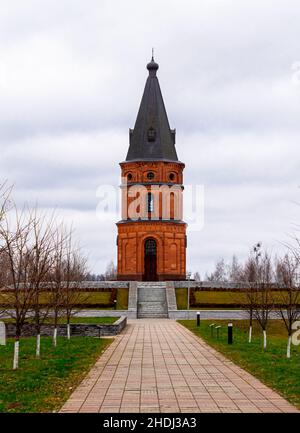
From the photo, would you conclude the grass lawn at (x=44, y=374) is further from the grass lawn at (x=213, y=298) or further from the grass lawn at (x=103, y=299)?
the grass lawn at (x=213, y=298)

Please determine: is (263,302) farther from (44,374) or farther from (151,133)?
(151,133)

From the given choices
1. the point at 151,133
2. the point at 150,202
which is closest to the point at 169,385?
the point at 150,202

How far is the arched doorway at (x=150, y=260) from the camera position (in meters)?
53.7

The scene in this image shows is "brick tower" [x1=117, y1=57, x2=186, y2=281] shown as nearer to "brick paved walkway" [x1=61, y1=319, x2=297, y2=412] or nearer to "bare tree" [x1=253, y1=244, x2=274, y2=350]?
"bare tree" [x1=253, y1=244, x2=274, y2=350]

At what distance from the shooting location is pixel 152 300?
150ft

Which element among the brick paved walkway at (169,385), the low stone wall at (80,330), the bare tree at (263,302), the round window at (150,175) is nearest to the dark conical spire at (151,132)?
the round window at (150,175)

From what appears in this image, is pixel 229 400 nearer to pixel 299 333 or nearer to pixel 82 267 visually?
pixel 299 333

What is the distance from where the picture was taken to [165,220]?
5338 cm

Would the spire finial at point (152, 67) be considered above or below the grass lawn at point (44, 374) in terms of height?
above

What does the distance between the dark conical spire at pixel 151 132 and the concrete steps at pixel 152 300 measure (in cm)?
1100

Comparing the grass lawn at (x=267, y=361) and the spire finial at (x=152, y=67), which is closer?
the grass lawn at (x=267, y=361)

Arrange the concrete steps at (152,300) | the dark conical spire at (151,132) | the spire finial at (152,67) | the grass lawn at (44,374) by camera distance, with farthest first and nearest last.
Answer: the spire finial at (152,67) < the dark conical spire at (151,132) < the concrete steps at (152,300) < the grass lawn at (44,374)

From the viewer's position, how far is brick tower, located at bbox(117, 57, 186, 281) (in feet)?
175

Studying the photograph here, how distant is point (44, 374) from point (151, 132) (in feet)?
134
